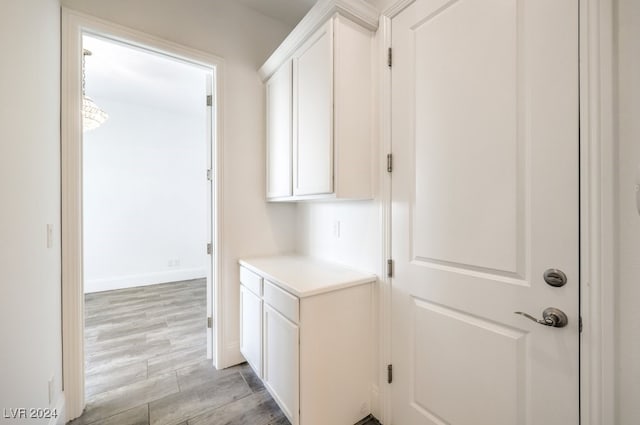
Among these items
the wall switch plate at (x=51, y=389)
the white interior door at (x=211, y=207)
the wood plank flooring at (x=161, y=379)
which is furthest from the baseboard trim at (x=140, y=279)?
the wall switch plate at (x=51, y=389)

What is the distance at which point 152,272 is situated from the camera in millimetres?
4469

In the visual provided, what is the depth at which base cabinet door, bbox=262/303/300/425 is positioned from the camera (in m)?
1.43

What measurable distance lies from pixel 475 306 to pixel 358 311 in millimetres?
640

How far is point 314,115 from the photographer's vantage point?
1694 mm

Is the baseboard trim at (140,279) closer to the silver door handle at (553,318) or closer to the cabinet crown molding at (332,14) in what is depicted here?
the cabinet crown molding at (332,14)

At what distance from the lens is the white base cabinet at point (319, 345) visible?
142cm

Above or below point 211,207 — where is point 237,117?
above

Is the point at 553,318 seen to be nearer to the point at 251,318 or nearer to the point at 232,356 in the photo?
the point at 251,318

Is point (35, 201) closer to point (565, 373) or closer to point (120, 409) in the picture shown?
point (120, 409)

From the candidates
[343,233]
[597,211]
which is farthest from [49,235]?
[597,211]

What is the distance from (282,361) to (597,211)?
5.15 ft

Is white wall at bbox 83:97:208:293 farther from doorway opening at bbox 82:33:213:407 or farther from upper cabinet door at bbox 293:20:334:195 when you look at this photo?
upper cabinet door at bbox 293:20:334:195

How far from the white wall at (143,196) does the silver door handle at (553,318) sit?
4.11 meters

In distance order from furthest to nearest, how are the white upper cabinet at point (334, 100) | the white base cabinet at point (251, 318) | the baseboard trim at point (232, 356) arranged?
1. the baseboard trim at point (232, 356)
2. the white base cabinet at point (251, 318)
3. the white upper cabinet at point (334, 100)
